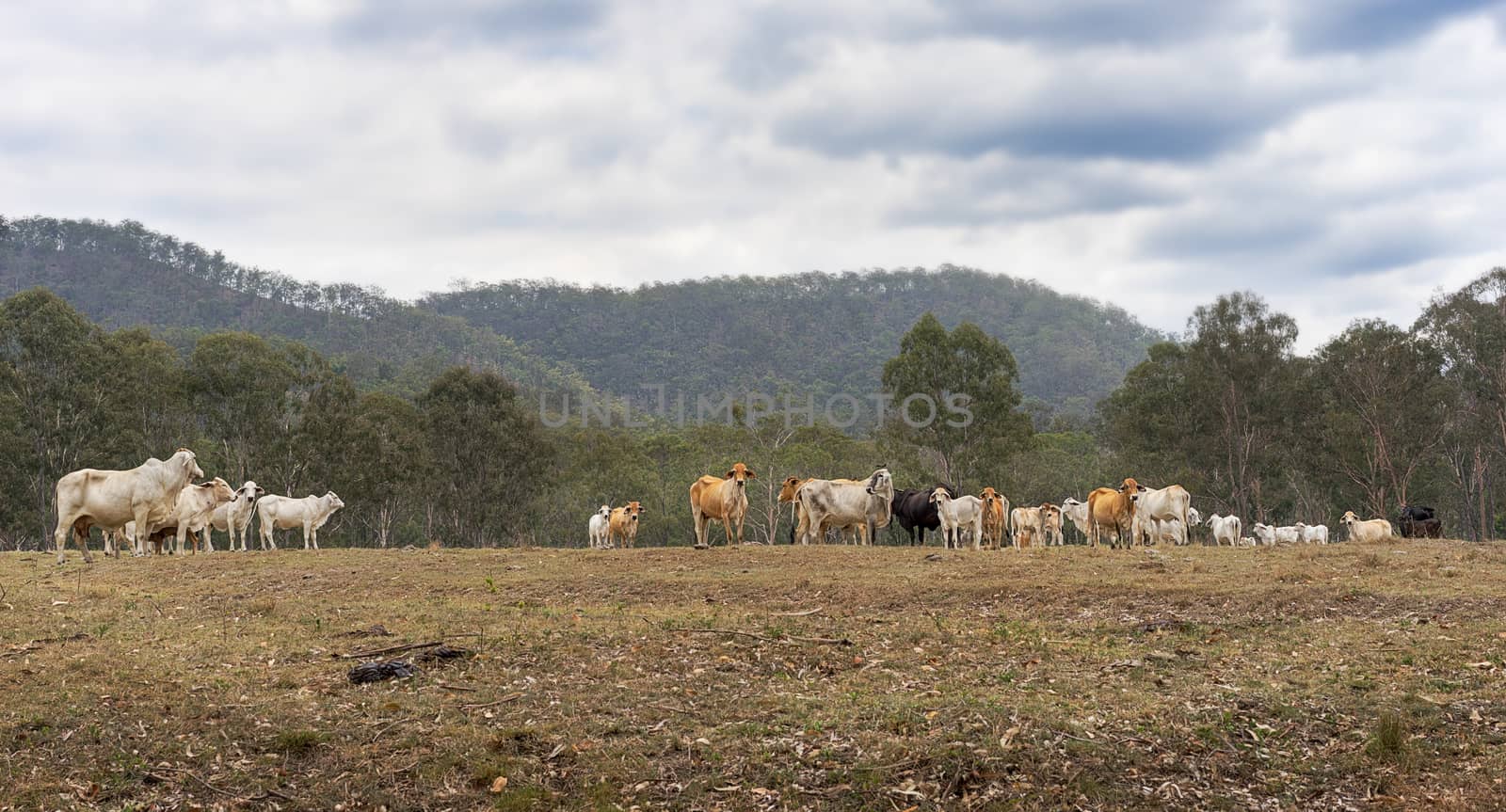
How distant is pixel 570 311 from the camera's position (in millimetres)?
170000

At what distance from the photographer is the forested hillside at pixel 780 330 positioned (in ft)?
488

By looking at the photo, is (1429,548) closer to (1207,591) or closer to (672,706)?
(1207,591)

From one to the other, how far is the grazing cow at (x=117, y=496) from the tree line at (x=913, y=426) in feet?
98.5

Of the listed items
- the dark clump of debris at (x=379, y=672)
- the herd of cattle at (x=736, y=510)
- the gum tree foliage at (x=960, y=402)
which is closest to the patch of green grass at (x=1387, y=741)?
the dark clump of debris at (x=379, y=672)

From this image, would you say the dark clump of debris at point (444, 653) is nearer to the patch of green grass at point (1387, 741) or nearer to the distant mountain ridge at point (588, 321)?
the patch of green grass at point (1387, 741)

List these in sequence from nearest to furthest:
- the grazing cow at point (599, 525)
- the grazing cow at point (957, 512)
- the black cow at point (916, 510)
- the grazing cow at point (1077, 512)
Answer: the grazing cow at point (957, 512) < the black cow at point (916, 510) < the grazing cow at point (1077, 512) < the grazing cow at point (599, 525)

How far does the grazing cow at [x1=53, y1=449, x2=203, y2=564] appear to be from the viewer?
22625 millimetres

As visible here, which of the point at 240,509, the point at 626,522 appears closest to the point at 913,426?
the point at 626,522

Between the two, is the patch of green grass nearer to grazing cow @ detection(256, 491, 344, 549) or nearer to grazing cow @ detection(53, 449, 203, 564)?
grazing cow @ detection(53, 449, 203, 564)

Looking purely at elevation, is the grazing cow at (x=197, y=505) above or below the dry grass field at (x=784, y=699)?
above

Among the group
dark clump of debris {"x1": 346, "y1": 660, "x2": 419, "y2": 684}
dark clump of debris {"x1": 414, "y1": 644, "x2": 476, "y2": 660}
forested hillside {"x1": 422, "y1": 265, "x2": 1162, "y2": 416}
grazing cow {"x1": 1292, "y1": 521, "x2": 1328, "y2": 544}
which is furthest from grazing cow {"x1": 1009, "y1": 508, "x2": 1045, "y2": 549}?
forested hillside {"x1": 422, "y1": 265, "x2": 1162, "y2": 416}

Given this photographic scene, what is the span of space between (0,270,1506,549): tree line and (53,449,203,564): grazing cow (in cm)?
3002

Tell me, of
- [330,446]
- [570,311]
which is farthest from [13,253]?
[330,446]

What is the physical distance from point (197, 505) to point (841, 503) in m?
17.1
